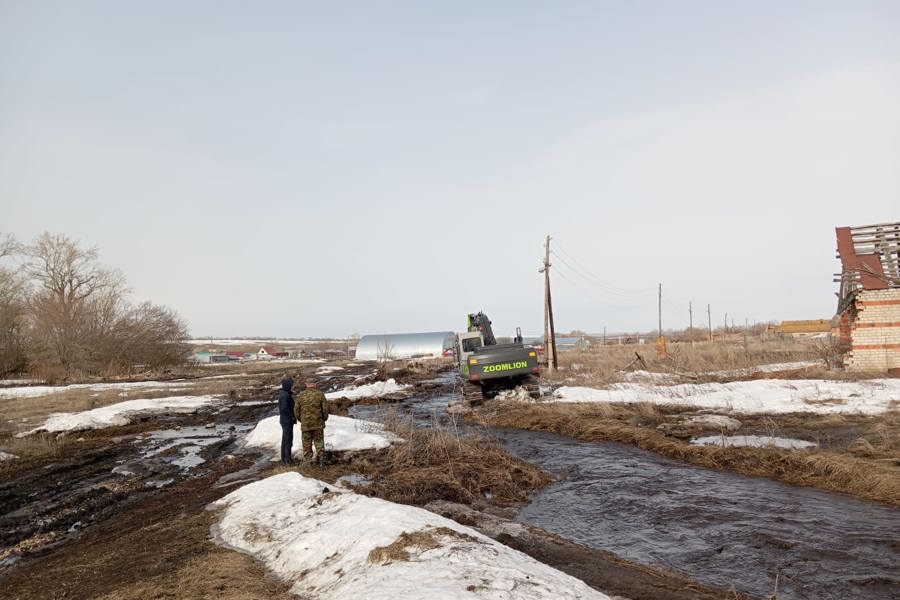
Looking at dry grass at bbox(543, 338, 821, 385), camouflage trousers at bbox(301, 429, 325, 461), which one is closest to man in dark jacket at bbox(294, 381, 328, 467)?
camouflage trousers at bbox(301, 429, 325, 461)

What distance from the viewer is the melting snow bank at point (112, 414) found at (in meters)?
17.1

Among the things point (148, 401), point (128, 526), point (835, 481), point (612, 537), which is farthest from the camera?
point (148, 401)

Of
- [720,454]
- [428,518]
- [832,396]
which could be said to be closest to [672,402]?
[832,396]

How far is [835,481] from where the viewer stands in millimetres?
8336

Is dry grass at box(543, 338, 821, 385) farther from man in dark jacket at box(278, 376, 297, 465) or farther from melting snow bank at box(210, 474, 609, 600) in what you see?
melting snow bank at box(210, 474, 609, 600)

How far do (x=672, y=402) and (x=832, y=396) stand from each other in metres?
4.24

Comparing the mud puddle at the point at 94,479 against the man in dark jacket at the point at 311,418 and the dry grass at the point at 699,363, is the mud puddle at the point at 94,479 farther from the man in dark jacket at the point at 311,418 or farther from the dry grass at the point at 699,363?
the dry grass at the point at 699,363

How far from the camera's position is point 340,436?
1255 centimetres

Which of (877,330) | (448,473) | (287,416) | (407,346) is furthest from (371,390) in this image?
(407,346)

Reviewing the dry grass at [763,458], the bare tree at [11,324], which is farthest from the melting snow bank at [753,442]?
the bare tree at [11,324]

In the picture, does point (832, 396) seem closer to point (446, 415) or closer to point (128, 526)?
point (446, 415)

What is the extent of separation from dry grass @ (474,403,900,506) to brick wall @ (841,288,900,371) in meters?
9.86

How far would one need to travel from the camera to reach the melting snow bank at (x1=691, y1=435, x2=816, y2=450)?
34.0 feet

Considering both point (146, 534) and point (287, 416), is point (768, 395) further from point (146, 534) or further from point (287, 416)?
point (146, 534)
